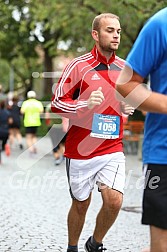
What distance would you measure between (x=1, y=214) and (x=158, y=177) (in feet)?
17.8

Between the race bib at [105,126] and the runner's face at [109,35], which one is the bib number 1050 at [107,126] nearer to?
the race bib at [105,126]

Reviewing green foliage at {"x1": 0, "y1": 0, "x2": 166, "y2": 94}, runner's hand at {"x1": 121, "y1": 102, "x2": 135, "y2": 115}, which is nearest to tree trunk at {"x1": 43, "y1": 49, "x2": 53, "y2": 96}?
green foliage at {"x1": 0, "y1": 0, "x2": 166, "y2": 94}

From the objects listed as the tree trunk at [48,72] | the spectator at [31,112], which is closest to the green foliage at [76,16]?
the spectator at [31,112]

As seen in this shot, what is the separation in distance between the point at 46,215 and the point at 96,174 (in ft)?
10.8

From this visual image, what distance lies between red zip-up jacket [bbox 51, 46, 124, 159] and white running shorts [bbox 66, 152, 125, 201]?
0.05 metres

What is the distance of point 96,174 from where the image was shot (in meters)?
5.66

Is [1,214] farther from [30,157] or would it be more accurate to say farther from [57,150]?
[30,157]

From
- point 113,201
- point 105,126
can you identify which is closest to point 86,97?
point 105,126

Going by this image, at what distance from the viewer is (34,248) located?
6523mm

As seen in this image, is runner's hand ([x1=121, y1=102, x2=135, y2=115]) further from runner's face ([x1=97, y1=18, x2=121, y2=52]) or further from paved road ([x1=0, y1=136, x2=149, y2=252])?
paved road ([x1=0, y1=136, x2=149, y2=252])

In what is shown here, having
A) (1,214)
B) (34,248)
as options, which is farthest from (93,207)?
(34,248)

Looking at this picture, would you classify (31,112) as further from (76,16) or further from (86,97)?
(86,97)

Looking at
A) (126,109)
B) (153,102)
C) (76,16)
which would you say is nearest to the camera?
(153,102)

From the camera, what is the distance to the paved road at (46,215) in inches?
270
